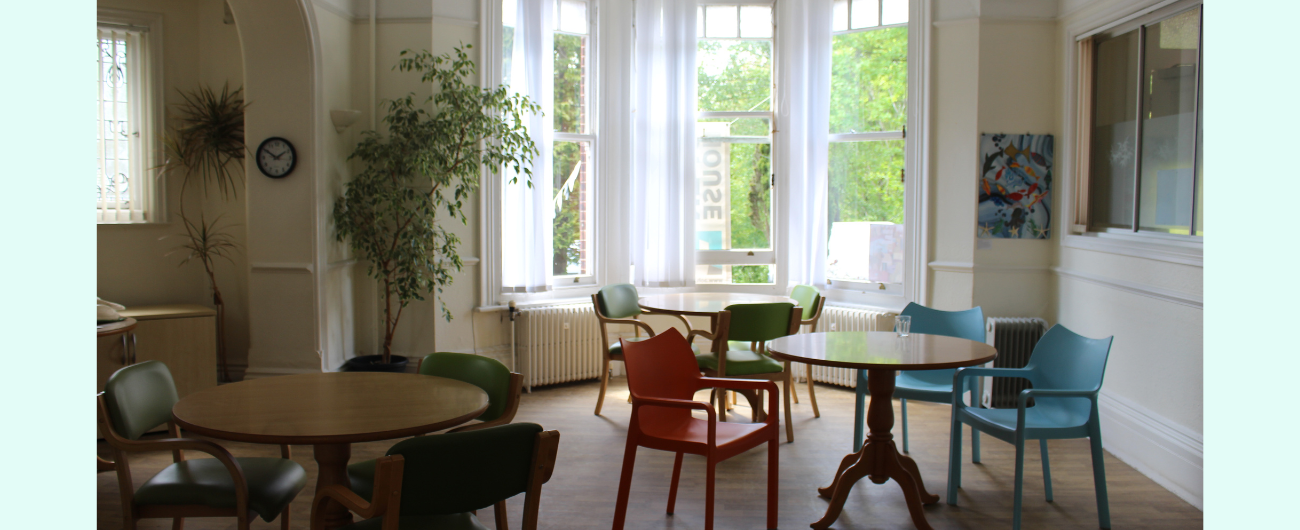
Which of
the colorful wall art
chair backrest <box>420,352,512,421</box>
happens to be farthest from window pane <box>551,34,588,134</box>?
chair backrest <box>420,352,512,421</box>

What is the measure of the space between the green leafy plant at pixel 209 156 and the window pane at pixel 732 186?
333 cm

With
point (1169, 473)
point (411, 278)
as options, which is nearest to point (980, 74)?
point (1169, 473)

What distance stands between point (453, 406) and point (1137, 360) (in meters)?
3.62

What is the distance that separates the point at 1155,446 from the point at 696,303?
2.59m

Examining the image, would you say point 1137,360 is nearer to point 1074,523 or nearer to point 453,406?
point 1074,523

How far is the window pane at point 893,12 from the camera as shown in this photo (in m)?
5.52

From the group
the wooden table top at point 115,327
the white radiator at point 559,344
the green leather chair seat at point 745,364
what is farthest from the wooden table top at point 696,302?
the wooden table top at point 115,327

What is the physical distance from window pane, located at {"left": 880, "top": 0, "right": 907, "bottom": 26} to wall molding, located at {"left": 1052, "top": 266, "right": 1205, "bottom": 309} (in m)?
2.06

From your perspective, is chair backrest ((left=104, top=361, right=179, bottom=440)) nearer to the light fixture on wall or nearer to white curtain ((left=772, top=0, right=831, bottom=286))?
the light fixture on wall

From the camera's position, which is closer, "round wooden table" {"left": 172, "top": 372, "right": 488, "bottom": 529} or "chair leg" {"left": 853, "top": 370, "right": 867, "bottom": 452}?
"round wooden table" {"left": 172, "top": 372, "right": 488, "bottom": 529}

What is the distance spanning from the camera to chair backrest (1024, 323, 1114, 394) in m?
3.21

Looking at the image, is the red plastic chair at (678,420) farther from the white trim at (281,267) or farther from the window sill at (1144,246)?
the white trim at (281,267)

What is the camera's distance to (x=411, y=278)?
495 centimetres

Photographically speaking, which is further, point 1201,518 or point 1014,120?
point 1014,120
